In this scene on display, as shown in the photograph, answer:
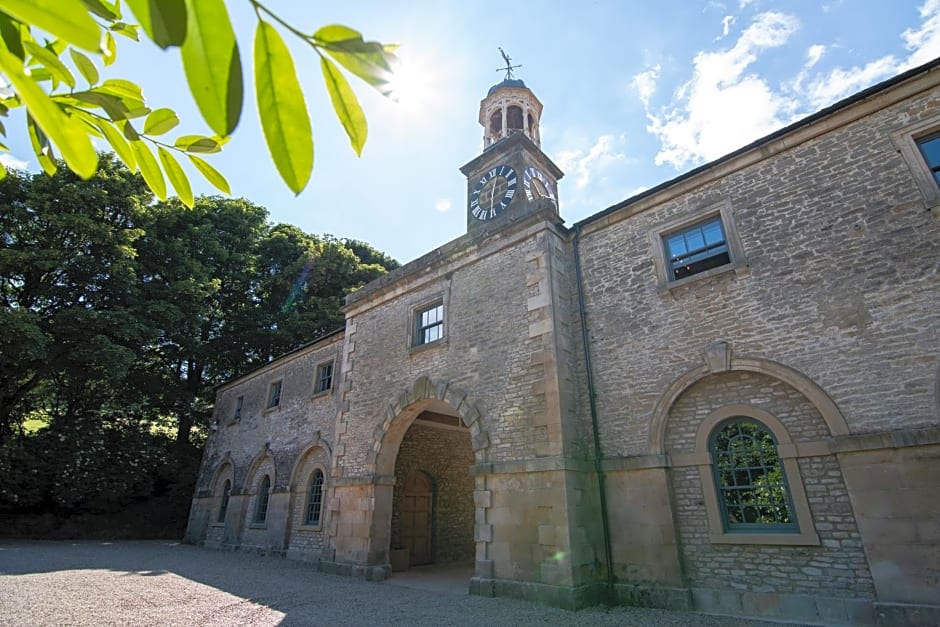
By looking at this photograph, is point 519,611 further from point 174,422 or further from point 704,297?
point 174,422

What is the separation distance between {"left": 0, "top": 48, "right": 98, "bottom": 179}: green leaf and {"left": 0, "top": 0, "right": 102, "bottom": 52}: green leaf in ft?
0.29

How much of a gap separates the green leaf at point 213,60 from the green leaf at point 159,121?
70 cm

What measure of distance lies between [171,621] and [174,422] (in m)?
22.1

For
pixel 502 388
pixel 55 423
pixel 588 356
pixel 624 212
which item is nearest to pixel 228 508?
pixel 55 423

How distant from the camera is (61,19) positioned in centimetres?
68

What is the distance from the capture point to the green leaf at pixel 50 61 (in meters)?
1.07

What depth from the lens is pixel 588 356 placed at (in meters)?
9.91

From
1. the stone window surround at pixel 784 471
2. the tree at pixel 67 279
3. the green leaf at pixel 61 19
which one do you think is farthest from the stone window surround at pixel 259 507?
the green leaf at pixel 61 19

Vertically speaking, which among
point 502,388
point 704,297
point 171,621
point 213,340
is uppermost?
point 213,340

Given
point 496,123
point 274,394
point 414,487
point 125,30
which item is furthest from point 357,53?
point 274,394

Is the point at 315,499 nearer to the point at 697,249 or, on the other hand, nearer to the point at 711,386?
the point at 711,386

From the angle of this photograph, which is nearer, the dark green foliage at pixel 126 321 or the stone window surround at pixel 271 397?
the dark green foliage at pixel 126 321

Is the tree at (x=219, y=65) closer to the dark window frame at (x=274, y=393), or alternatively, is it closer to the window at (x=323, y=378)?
the window at (x=323, y=378)

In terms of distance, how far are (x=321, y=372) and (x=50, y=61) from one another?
55.1ft
